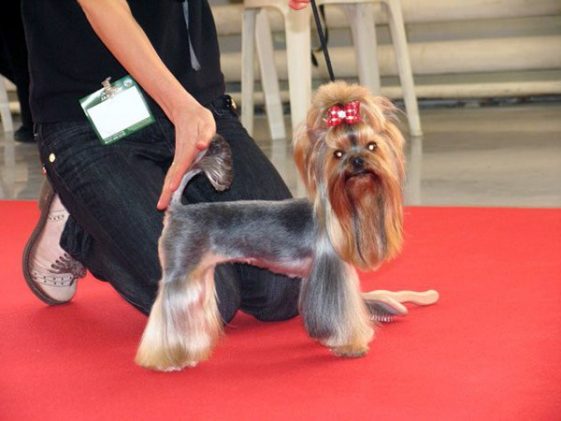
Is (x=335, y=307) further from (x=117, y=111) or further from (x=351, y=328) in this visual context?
(x=117, y=111)

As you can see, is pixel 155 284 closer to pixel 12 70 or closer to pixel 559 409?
pixel 559 409

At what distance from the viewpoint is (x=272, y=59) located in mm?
5312

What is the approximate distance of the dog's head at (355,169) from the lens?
5.71 ft

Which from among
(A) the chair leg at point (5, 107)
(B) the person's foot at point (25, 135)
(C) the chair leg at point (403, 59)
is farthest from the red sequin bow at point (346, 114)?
(A) the chair leg at point (5, 107)

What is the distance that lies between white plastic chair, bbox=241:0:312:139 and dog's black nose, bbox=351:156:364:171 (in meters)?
2.62

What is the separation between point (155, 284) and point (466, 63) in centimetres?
435

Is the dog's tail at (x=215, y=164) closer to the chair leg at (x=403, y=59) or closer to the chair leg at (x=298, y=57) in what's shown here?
the chair leg at (x=298, y=57)

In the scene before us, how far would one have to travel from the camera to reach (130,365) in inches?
77.0

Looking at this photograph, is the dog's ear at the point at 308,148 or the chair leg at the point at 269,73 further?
the chair leg at the point at 269,73

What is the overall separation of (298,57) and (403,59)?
0.86 meters

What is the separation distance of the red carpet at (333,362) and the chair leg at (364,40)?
262 centimetres

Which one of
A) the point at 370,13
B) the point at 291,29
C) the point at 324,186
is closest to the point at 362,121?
the point at 324,186

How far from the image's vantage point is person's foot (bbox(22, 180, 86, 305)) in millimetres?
2406

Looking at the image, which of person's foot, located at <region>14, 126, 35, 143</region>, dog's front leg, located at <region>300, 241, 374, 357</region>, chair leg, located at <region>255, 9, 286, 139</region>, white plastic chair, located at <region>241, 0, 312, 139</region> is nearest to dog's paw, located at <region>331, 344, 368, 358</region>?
dog's front leg, located at <region>300, 241, 374, 357</region>
